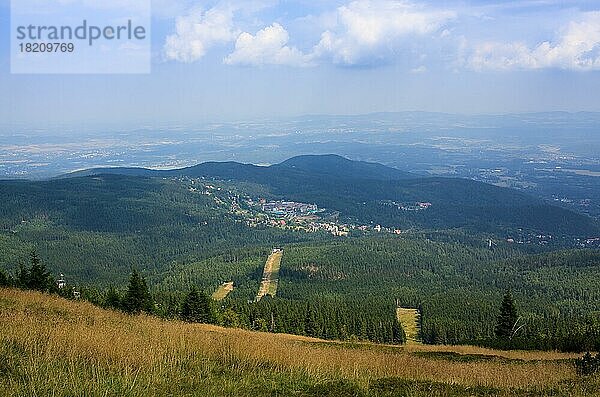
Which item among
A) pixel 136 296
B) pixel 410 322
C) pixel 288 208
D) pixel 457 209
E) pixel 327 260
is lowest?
pixel 327 260

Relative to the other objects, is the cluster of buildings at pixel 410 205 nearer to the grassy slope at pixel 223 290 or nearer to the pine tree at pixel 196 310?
the grassy slope at pixel 223 290

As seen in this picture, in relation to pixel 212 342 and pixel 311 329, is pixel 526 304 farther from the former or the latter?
pixel 212 342

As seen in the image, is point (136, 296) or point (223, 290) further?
point (223, 290)

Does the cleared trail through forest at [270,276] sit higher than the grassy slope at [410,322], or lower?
lower

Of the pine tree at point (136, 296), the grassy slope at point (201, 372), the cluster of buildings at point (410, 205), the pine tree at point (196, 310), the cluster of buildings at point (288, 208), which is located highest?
the grassy slope at point (201, 372)

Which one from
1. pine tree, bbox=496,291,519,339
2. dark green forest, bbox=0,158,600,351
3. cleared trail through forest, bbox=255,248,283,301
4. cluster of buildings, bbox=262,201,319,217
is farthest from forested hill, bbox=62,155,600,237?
pine tree, bbox=496,291,519,339

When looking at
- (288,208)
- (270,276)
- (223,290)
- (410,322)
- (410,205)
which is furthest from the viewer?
(410,205)

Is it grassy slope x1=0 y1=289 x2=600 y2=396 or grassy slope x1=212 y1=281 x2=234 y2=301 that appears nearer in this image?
grassy slope x1=0 y1=289 x2=600 y2=396

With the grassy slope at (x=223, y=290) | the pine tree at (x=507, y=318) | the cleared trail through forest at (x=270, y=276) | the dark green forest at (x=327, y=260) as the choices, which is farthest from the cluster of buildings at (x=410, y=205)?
the pine tree at (x=507, y=318)

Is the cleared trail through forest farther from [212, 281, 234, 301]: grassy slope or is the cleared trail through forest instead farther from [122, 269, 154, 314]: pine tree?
[122, 269, 154, 314]: pine tree

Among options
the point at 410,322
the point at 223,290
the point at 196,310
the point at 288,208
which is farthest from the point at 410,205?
the point at 196,310

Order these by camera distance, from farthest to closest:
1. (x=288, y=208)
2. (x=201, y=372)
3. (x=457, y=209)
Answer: (x=288, y=208)
(x=457, y=209)
(x=201, y=372)

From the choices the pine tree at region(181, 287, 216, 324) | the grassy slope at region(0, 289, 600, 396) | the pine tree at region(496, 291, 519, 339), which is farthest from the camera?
the pine tree at region(181, 287, 216, 324)

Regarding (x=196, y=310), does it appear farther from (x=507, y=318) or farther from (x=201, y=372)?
(x=201, y=372)
